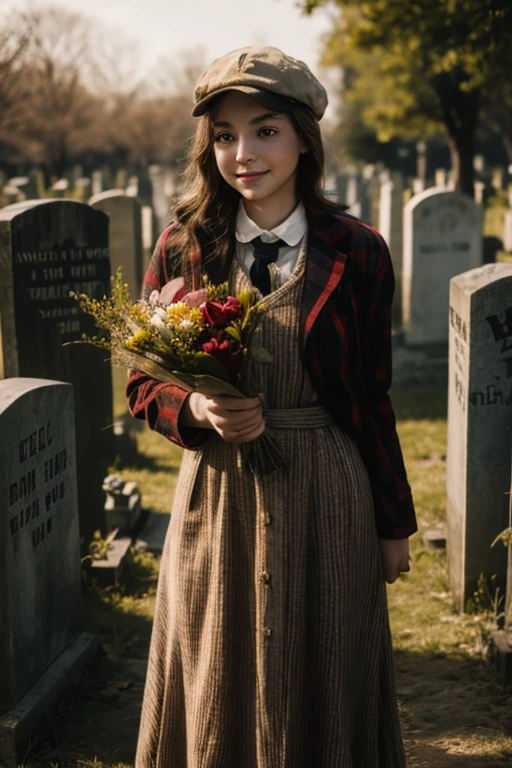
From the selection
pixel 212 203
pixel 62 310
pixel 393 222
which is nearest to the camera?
pixel 212 203

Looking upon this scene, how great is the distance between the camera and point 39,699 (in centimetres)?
379

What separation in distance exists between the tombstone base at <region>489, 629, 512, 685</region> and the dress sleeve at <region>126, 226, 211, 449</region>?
2.23 meters

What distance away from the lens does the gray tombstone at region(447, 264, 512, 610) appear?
4.76 meters

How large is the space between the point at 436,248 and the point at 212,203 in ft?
28.4

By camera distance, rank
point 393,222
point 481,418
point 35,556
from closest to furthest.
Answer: point 35,556 → point 481,418 → point 393,222

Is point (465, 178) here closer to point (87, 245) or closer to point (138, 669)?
point (87, 245)

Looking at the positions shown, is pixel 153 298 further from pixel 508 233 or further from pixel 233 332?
pixel 508 233

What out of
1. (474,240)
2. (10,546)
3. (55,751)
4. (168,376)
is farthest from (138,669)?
(474,240)

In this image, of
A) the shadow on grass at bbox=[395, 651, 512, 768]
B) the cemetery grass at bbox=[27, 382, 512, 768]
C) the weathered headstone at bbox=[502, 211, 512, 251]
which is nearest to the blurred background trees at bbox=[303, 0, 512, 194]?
the weathered headstone at bbox=[502, 211, 512, 251]

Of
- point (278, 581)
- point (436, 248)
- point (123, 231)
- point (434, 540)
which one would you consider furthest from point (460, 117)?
point (278, 581)

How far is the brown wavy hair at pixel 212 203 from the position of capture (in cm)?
267

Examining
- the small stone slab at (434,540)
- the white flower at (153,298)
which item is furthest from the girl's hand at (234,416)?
the small stone slab at (434,540)

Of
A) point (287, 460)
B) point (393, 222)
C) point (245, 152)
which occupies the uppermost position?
point (393, 222)

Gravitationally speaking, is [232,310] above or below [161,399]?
above
